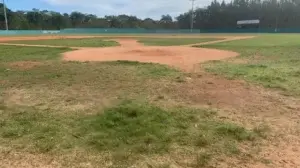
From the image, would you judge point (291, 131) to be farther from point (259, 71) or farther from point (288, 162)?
point (259, 71)

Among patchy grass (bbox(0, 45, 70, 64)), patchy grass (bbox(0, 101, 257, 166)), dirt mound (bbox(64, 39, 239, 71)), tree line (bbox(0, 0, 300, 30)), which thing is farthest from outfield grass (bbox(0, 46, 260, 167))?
tree line (bbox(0, 0, 300, 30))

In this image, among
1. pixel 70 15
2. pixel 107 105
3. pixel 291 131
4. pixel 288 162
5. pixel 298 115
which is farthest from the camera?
pixel 70 15

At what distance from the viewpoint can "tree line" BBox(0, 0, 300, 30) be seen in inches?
3871

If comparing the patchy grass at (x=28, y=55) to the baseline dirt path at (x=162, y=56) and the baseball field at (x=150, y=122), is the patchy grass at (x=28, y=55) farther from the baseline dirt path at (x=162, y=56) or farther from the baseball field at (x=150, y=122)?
the baseball field at (x=150, y=122)

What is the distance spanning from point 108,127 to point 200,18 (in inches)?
4502

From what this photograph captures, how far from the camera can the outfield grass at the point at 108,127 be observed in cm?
417

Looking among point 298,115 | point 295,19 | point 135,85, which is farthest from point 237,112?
point 295,19

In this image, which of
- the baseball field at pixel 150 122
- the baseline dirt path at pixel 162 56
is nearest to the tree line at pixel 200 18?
the baseline dirt path at pixel 162 56

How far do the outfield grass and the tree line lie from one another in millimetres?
89213

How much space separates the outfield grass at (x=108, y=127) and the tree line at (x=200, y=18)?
8921 cm

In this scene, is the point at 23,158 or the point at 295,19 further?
the point at 295,19

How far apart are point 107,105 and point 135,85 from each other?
2.25 metres

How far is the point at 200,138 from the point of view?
4715 mm

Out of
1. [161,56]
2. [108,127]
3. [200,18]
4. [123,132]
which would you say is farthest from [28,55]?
[200,18]
